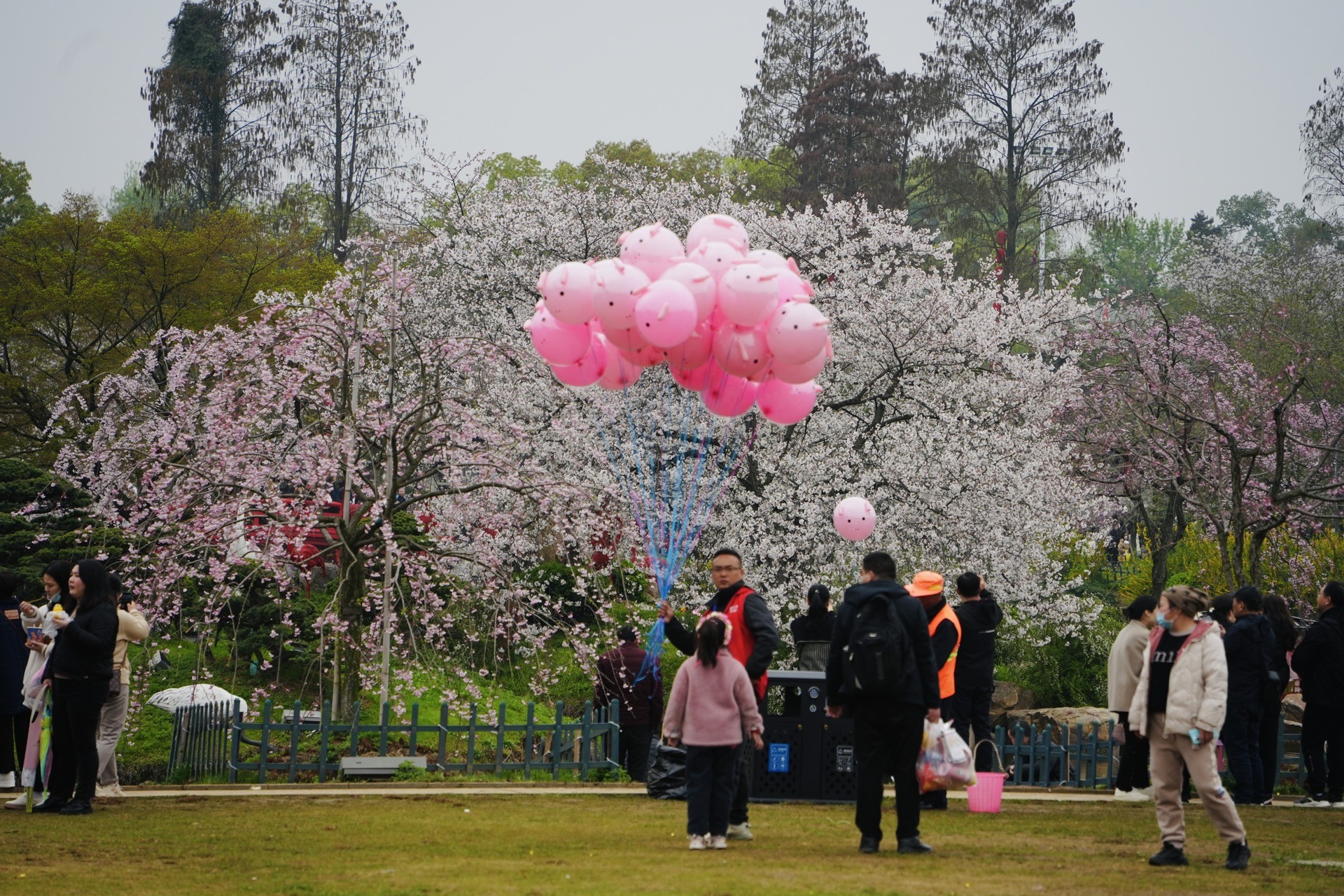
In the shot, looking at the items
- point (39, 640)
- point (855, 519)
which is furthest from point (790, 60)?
point (39, 640)

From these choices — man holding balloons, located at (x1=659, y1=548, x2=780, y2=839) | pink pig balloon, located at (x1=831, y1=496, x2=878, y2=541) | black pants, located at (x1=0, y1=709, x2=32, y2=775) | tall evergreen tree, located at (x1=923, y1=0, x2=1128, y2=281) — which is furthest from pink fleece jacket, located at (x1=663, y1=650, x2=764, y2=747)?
tall evergreen tree, located at (x1=923, y1=0, x2=1128, y2=281)

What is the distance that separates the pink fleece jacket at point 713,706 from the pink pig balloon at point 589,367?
3452 millimetres

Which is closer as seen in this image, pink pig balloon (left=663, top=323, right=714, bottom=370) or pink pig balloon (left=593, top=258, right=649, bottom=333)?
pink pig balloon (left=593, top=258, right=649, bottom=333)

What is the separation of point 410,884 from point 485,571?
8.83 metres

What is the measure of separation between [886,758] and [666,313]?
3561 millimetres

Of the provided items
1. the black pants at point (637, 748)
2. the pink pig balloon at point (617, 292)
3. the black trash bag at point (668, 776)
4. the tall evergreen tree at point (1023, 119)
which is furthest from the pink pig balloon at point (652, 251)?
the tall evergreen tree at point (1023, 119)

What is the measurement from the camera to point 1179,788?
24.6 ft

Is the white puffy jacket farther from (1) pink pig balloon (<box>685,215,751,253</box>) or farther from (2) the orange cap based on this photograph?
(1) pink pig balloon (<box>685,215,751,253</box>)

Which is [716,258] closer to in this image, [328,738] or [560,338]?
[560,338]

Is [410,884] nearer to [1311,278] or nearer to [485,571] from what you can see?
[485,571]

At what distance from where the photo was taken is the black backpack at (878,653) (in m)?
7.66

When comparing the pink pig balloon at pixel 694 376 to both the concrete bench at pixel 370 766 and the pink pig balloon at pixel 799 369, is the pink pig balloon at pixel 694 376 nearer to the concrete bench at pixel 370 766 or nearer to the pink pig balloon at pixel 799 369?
the pink pig balloon at pixel 799 369

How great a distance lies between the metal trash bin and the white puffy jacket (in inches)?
132

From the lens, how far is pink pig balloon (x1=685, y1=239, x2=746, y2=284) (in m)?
10.2
